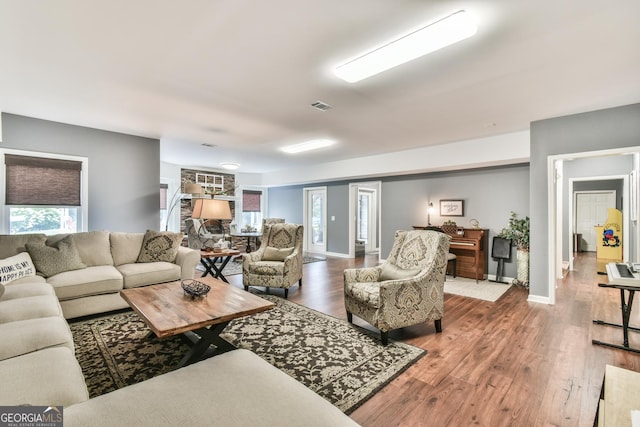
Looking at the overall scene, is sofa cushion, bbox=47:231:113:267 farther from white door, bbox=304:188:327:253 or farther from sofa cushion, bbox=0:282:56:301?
white door, bbox=304:188:327:253

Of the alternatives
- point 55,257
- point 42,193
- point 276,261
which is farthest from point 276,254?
point 42,193

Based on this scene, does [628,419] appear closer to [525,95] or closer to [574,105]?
[525,95]

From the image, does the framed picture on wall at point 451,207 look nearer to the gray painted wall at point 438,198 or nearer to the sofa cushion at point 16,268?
the gray painted wall at point 438,198

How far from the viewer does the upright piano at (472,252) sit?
5137 mm

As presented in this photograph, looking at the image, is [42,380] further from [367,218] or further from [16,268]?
[367,218]

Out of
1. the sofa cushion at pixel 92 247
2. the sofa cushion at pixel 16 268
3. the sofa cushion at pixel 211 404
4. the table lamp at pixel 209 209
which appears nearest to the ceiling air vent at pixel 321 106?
the table lamp at pixel 209 209

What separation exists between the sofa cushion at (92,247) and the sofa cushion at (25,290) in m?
0.95

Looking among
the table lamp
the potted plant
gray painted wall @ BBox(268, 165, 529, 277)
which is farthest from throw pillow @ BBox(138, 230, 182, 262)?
the potted plant

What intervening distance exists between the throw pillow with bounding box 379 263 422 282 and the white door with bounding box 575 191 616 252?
906 centimetres

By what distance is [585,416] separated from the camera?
1.73m

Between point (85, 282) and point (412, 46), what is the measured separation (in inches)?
150

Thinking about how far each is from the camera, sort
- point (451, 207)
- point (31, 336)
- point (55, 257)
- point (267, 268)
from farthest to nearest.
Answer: point (451, 207)
point (267, 268)
point (55, 257)
point (31, 336)

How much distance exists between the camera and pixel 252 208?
9344 mm

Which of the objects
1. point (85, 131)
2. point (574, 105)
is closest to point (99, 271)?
point (85, 131)
